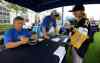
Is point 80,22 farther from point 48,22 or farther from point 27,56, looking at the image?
point 48,22

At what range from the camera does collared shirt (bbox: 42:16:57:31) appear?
476cm

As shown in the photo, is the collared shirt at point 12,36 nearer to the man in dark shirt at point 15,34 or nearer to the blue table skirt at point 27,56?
the man in dark shirt at point 15,34

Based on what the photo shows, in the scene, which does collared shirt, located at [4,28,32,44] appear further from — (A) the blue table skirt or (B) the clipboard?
(B) the clipboard

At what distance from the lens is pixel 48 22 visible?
4.84m

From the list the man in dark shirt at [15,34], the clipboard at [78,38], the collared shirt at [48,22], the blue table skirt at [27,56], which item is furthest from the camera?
the collared shirt at [48,22]

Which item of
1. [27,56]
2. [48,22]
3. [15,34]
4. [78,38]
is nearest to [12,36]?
[15,34]

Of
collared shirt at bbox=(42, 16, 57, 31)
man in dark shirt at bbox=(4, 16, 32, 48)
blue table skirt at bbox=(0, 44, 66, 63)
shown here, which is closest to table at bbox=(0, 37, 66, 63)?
blue table skirt at bbox=(0, 44, 66, 63)

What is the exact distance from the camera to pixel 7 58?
106 inches

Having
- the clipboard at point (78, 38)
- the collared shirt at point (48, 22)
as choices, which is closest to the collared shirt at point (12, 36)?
the clipboard at point (78, 38)

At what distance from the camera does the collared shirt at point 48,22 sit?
4.76 metres

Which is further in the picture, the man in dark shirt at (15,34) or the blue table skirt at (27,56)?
the man in dark shirt at (15,34)

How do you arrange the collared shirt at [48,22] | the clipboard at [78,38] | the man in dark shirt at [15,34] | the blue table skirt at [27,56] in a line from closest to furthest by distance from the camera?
the blue table skirt at [27,56]
the clipboard at [78,38]
the man in dark shirt at [15,34]
the collared shirt at [48,22]

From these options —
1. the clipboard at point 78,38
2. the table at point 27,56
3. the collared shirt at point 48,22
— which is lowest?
the table at point 27,56

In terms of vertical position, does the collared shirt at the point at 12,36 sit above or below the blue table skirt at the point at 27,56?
above
